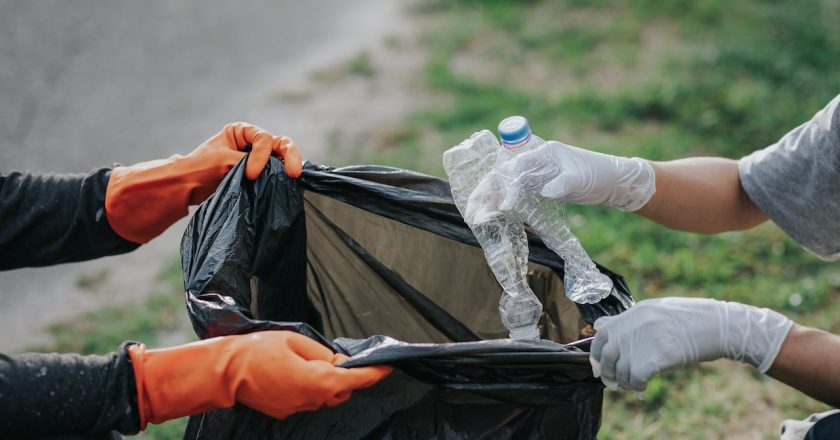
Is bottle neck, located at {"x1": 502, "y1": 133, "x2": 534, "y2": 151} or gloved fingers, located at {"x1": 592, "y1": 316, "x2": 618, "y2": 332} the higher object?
bottle neck, located at {"x1": 502, "y1": 133, "x2": 534, "y2": 151}

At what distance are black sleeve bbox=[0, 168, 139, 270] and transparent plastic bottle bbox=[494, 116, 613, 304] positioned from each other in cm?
85

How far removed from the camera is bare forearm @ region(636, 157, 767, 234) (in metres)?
1.88

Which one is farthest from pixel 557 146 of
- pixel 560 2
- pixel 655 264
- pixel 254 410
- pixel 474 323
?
pixel 560 2

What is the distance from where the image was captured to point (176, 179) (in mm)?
1748

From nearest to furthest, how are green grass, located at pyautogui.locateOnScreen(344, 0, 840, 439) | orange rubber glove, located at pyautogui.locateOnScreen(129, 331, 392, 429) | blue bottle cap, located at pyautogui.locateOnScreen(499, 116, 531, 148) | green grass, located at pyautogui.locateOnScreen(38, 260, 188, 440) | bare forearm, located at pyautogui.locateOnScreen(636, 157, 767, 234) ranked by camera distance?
1. orange rubber glove, located at pyautogui.locateOnScreen(129, 331, 392, 429)
2. blue bottle cap, located at pyautogui.locateOnScreen(499, 116, 531, 148)
3. bare forearm, located at pyautogui.locateOnScreen(636, 157, 767, 234)
4. green grass, located at pyautogui.locateOnScreen(344, 0, 840, 439)
5. green grass, located at pyautogui.locateOnScreen(38, 260, 188, 440)

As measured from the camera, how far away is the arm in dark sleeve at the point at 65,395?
4.29 feet

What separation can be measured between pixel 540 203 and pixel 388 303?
1.31ft

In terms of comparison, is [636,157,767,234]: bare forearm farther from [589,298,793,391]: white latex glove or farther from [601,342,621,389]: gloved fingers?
[601,342,621,389]: gloved fingers

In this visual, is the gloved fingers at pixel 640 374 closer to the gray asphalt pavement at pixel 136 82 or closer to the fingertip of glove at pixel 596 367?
the fingertip of glove at pixel 596 367

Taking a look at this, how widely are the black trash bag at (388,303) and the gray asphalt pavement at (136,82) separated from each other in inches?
62.0

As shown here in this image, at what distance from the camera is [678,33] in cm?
471

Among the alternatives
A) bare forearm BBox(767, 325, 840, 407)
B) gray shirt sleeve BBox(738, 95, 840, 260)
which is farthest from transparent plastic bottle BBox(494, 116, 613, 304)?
gray shirt sleeve BBox(738, 95, 840, 260)

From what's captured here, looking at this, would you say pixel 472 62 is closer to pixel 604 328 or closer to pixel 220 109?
pixel 220 109

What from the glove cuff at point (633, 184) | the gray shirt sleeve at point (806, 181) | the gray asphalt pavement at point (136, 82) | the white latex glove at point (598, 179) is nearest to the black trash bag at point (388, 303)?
the white latex glove at point (598, 179)
